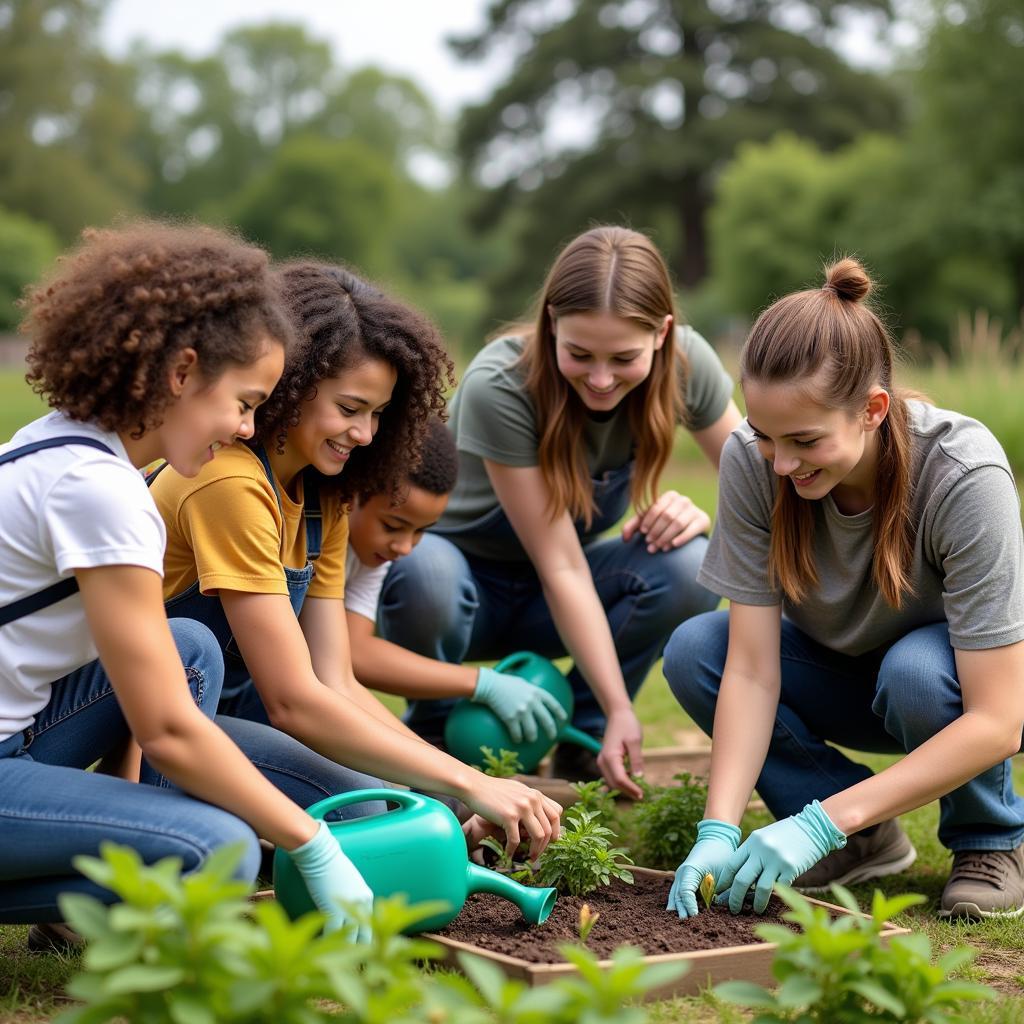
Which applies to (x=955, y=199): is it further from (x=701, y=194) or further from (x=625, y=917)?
(x=625, y=917)

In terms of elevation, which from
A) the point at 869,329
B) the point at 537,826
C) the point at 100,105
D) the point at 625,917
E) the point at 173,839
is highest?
the point at 100,105

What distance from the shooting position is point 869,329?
291 centimetres

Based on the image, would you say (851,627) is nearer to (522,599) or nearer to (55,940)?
(522,599)

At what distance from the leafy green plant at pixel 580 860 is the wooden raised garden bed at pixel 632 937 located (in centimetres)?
5

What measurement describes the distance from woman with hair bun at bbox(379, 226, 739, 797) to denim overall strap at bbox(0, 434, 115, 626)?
1.69 metres

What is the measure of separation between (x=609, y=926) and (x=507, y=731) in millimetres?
1174

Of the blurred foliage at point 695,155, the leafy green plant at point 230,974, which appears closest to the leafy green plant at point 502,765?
the leafy green plant at point 230,974

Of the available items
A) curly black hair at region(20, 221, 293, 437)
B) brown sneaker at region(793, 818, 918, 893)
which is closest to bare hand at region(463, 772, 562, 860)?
brown sneaker at region(793, 818, 918, 893)

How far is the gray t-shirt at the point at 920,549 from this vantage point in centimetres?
291

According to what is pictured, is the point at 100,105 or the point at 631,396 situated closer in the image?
the point at 631,396

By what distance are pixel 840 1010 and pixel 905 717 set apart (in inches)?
44.9

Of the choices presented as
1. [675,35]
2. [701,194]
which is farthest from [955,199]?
[675,35]

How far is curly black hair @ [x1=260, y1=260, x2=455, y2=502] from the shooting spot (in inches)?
116

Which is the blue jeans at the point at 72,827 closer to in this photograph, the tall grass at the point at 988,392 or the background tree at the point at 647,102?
the tall grass at the point at 988,392
